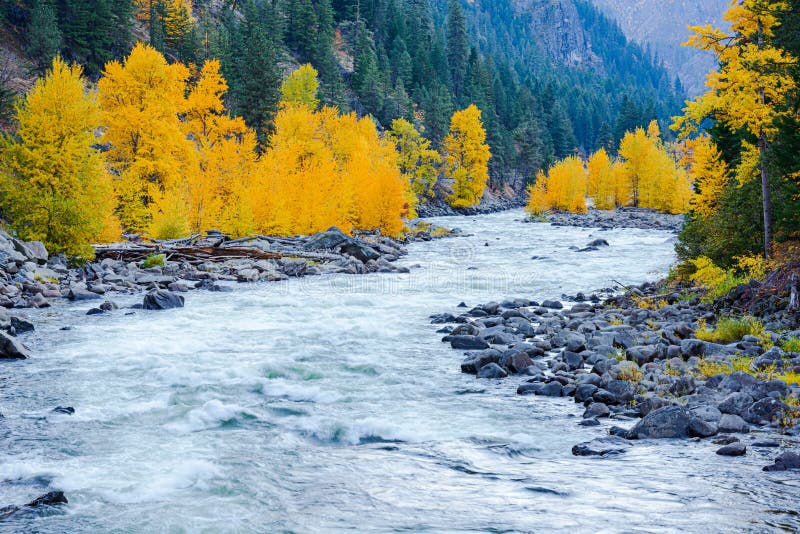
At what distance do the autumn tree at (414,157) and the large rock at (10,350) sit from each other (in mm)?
58563

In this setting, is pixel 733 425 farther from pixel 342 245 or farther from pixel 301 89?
pixel 301 89

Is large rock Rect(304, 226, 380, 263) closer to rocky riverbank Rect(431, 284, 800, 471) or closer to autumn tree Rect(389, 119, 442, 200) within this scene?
rocky riverbank Rect(431, 284, 800, 471)

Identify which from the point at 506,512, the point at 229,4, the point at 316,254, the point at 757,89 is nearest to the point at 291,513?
the point at 506,512

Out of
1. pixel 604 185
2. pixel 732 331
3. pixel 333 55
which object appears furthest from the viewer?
pixel 333 55

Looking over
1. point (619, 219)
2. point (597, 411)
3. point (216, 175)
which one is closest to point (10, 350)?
point (597, 411)

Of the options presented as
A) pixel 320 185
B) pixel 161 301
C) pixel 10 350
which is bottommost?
pixel 10 350

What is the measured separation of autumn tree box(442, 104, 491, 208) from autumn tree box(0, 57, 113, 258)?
54.0 metres

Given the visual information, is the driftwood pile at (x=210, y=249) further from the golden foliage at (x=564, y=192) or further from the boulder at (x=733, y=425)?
the golden foliage at (x=564, y=192)

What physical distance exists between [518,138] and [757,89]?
318 ft

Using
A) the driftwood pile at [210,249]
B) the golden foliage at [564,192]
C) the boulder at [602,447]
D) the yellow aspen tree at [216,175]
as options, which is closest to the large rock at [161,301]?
the driftwood pile at [210,249]

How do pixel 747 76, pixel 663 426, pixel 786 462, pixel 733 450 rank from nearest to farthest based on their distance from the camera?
pixel 786 462 → pixel 733 450 → pixel 663 426 → pixel 747 76

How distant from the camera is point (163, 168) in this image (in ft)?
112

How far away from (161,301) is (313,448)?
12537 millimetres

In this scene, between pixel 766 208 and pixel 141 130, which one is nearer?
pixel 766 208
